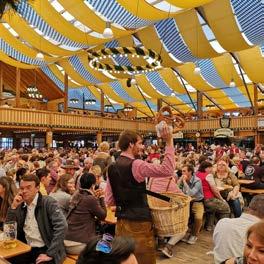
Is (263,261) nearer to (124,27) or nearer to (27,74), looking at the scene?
(124,27)

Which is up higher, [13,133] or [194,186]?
[13,133]

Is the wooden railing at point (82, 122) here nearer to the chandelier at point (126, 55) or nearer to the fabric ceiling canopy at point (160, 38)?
the fabric ceiling canopy at point (160, 38)

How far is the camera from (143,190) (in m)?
2.59

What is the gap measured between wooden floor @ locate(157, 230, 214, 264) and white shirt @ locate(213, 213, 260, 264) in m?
2.17

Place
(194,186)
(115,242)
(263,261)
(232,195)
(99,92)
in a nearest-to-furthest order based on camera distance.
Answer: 1. (115,242)
2. (263,261)
3. (194,186)
4. (232,195)
5. (99,92)

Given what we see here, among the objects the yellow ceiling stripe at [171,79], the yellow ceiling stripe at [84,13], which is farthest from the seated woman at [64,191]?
the yellow ceiling stripe at [171,79]

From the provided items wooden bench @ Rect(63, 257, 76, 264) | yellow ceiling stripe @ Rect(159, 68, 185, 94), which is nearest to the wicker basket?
wooden bench @ Rect(63, 257, 76, 264)

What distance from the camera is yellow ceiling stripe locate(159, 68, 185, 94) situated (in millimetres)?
20656

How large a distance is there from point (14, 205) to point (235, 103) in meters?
22.1

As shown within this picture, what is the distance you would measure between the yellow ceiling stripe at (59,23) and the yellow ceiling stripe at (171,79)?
742cm

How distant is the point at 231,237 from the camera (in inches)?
99.7

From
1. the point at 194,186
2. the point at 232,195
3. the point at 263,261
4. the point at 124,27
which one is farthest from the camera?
the point at 124,27

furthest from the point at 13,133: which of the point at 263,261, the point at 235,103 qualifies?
the point at 263,261

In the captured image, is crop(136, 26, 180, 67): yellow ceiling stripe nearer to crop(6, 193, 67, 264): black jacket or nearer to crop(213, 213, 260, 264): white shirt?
crop(6, 193, 67, 264): black jacket
